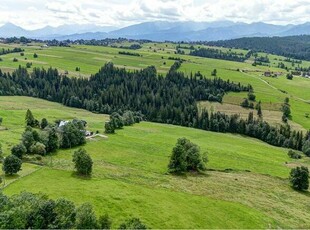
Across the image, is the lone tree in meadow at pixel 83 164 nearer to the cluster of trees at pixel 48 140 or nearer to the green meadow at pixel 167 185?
the green meadow at pixel 167 185

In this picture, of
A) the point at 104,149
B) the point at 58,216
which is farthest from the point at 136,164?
the point at 58,216

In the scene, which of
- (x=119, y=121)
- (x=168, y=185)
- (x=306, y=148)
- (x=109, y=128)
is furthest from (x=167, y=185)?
(x=306, y=148)

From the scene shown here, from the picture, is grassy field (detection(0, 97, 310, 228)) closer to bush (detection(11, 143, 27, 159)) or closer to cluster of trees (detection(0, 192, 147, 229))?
bush (detection(11, 143, 27, 159))

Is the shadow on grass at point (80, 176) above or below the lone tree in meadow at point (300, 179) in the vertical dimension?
above

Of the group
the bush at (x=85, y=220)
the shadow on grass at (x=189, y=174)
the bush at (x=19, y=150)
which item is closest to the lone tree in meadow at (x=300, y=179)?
the shadow on grass at (x=189, y=174)

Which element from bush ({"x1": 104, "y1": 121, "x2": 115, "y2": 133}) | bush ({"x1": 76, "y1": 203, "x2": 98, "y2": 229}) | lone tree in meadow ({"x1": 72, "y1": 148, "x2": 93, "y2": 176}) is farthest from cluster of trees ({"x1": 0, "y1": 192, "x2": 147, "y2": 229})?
bush ({"x1": 104, "y1": 121, "x2": 115, "y2": 133})

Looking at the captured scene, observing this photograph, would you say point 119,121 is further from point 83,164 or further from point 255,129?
point 255,129
